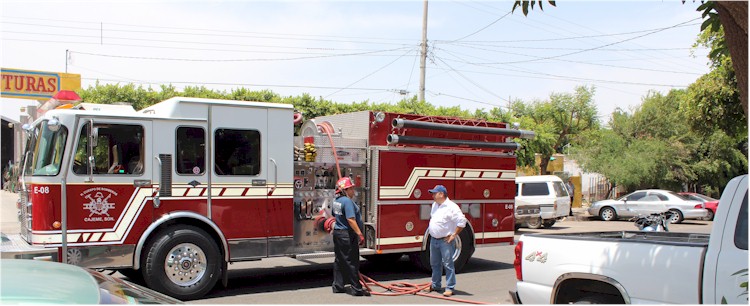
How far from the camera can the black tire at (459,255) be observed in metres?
11.5

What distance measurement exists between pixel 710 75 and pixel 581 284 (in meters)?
16.7

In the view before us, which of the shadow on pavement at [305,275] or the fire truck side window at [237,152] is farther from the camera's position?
the shadow on pavement at [305,275]

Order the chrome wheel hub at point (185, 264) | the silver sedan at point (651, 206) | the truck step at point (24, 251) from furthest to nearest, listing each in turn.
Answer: the silver sedan at point (651, 206)
the chrome wheel hub at point (185, 264)
the truck step at point (24, 251)

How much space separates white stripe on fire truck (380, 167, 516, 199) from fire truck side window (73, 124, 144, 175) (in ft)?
12.9

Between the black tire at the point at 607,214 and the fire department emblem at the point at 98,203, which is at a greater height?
the fire department emblem at the point at 98,203

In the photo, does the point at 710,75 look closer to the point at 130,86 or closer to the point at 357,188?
the point at 357,188

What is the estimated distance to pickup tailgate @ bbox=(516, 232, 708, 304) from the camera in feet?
16.3

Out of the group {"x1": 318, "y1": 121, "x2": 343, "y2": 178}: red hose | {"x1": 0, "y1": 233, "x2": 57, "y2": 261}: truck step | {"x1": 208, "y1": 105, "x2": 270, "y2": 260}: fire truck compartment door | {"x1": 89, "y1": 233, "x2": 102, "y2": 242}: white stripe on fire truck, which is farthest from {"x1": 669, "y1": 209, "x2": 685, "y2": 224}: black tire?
{"x1": 0, "y1": 233, "x2": 57, "y2": 261}: truck step

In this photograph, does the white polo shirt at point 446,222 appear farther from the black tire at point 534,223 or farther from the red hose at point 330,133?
the black tire at point 534,223

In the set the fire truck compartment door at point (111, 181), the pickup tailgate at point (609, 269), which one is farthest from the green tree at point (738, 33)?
the fire truck compartment door at point (111, 181)

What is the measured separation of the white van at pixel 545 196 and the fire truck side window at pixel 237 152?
43.4 feet

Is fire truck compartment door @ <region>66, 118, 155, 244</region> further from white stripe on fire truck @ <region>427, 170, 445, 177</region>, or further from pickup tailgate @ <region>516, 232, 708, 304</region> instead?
pickup tailgate @ <region>516, 232, 708, 304</region>

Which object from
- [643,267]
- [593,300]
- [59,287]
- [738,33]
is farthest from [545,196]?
[59,287]

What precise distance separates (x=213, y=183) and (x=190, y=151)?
559 mm
